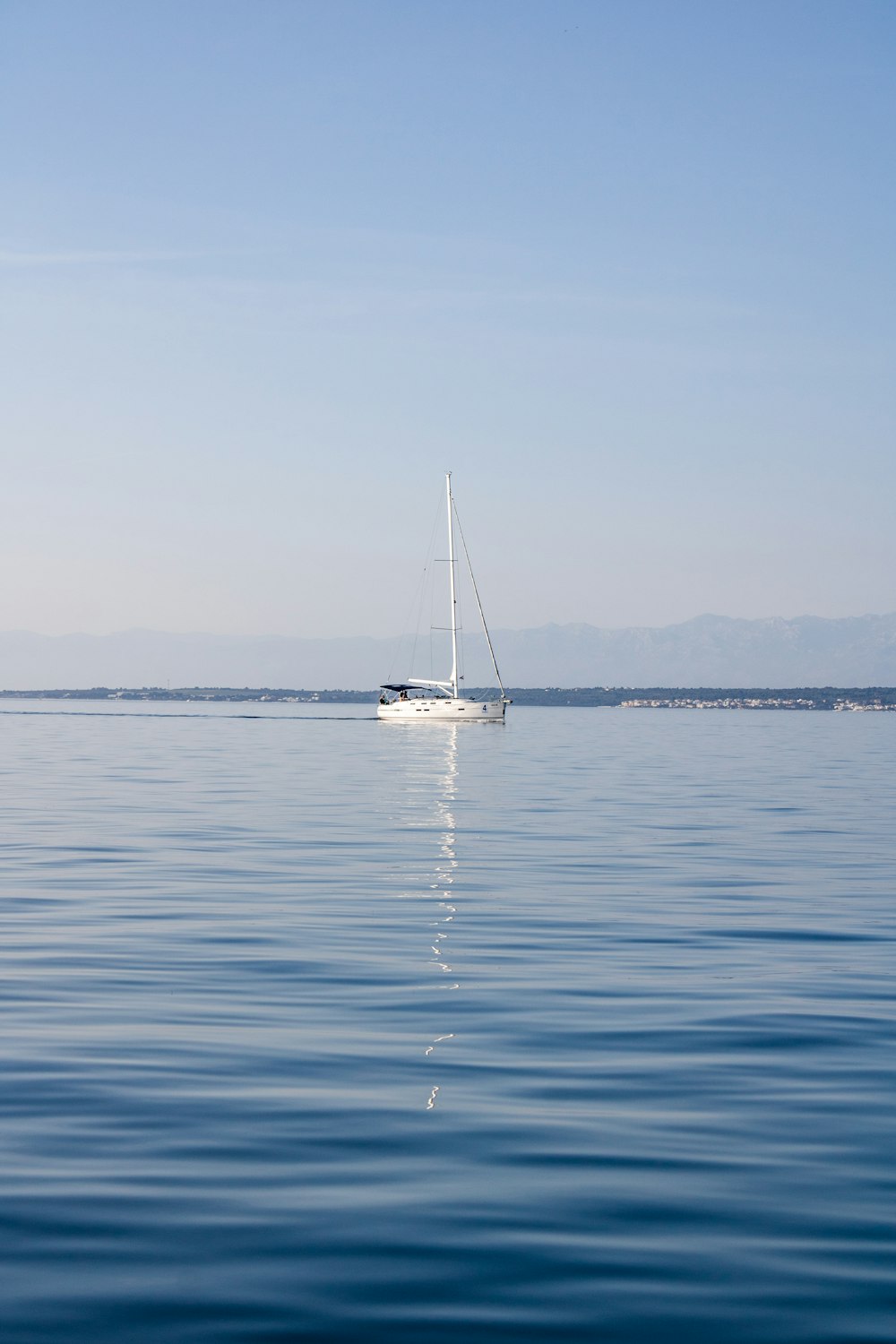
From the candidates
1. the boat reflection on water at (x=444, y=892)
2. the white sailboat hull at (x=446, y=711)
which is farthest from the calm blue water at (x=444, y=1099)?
the white sailboat hull at (x=446, y=711)

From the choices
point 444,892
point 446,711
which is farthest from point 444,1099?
point 446,711

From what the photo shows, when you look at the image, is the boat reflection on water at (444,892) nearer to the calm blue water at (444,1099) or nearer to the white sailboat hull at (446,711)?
the calm blue water at (444,1099)

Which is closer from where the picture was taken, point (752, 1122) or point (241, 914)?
point (752, 1122)

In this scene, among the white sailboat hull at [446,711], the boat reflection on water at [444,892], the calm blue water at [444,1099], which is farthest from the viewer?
the white sailboat hull at [446,711]

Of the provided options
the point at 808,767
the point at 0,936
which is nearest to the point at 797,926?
the point at 0,936

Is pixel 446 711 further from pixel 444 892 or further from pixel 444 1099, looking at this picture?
pixel 444 1099

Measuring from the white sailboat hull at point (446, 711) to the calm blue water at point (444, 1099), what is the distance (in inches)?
4451

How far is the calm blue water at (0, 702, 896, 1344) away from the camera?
777 centimetres

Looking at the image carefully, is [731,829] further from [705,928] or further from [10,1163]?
[10,1163]

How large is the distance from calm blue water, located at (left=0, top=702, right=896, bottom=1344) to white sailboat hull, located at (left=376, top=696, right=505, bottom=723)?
371 feet

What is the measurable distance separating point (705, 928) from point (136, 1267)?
14123 millimetres

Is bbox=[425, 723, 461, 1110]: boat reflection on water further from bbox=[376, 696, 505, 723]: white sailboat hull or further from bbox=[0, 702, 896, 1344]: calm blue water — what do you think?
bbox=[376, 696, 505, 723]: white sailboat hull

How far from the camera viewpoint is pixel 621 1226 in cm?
874

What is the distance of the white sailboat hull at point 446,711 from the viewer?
143m
